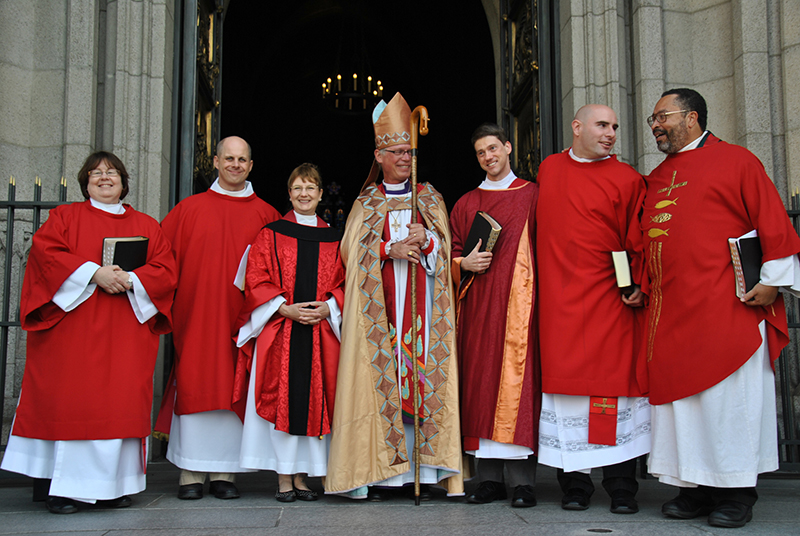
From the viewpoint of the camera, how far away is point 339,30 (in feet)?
51.1

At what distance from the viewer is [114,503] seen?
362 centimetres

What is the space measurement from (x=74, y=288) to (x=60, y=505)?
3.25 feet

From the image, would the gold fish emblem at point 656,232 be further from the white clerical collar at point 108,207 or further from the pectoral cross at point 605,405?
the white clerical collar at point 108,207

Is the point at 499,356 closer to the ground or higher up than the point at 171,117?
closer to the ground

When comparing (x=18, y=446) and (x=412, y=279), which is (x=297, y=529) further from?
(x=18, y=446)

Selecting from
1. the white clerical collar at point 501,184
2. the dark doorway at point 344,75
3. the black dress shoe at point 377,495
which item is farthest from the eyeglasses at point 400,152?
the dark doorway at point 344,75

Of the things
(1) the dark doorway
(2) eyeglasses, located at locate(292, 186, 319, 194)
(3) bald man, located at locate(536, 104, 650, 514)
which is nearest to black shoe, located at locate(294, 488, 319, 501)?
(3) bald man, located at locate(536, 104, 650, 514)

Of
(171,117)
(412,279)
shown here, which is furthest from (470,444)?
(171,117)

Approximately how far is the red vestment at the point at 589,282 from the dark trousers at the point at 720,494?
1.54 feet

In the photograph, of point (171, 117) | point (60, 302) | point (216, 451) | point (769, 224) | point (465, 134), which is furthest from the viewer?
point (465, 134)

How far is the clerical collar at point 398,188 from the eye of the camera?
13.6 feet

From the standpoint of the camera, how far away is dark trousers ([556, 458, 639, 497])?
3.49 metres

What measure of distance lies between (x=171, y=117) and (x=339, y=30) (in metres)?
10.7

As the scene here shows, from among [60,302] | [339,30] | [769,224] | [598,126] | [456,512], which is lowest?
[456,512]
